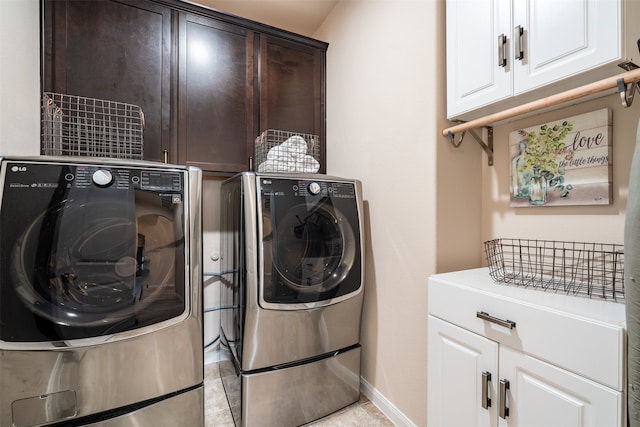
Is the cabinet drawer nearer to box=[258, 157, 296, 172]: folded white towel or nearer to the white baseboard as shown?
the white baseboard

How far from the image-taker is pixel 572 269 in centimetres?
118

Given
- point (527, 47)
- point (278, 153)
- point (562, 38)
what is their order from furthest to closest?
point (278, 153), point (527, 47), point (562, 38)

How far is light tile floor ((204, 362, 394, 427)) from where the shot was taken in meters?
1.65

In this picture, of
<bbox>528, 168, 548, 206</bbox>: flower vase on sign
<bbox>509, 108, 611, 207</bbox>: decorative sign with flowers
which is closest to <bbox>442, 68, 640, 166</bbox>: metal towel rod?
<bbox>509, 108, 611, 207</bbox>: decorative sign with flowers

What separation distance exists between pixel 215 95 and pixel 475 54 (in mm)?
1618

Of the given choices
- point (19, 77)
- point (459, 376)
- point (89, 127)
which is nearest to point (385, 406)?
point (459, 376)

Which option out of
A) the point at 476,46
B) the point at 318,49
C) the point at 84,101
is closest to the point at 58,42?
the point at 84,101

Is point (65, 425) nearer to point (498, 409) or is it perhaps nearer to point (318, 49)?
point (498, 409)

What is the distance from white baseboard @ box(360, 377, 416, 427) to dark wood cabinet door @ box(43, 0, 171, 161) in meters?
2.00

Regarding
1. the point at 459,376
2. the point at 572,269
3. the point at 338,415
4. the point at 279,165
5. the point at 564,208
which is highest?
the point at 279,165

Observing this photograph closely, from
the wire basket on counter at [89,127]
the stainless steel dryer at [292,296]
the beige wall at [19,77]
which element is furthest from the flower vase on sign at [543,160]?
the beige wall at [19,77]

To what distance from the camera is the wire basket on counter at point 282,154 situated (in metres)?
1.93

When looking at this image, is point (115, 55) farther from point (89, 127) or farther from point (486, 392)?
point (486, 392)

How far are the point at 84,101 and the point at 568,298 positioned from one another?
2490 millimetres
